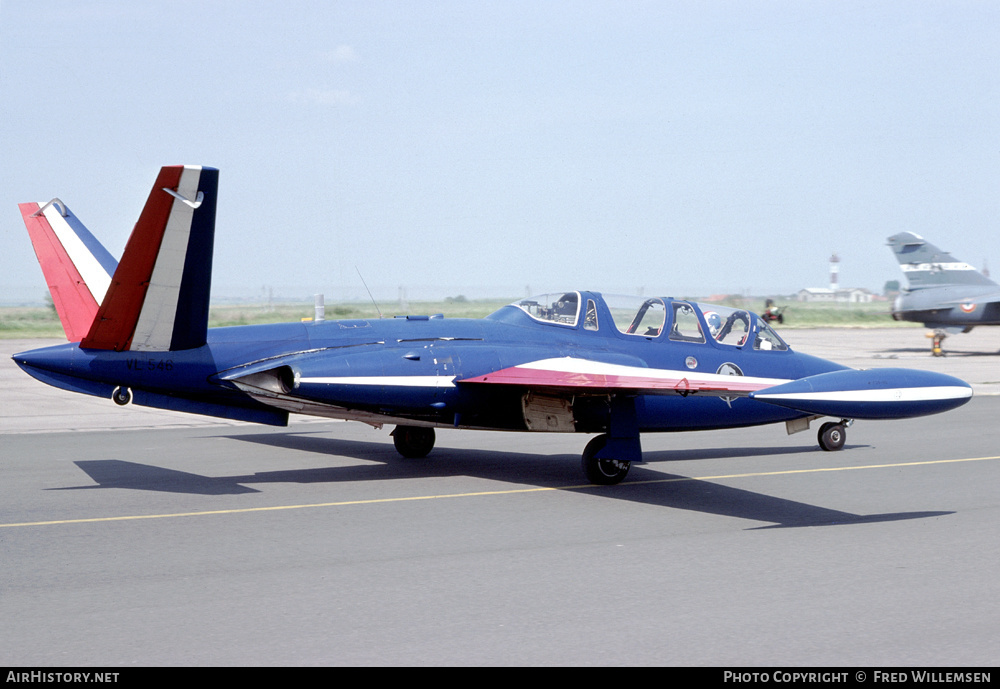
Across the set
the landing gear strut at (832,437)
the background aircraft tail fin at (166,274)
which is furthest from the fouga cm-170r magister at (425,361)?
the landing gear strut at (832,437)

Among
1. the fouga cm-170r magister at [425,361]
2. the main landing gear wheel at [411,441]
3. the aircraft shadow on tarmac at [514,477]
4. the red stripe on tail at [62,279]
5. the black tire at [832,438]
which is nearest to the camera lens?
the fouga cm-170r magister at [425,361]

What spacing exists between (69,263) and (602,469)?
7282 millimetres

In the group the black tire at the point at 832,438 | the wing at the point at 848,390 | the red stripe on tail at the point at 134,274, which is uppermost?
the red stripe on tail at the point at 134,274

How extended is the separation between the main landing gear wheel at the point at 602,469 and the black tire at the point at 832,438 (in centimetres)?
462

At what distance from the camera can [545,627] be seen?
20.2ft

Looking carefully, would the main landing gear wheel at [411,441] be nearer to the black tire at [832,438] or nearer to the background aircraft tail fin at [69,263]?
the background aircraft tail fin at [69,263]

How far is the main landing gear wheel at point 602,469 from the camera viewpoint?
38.6ft

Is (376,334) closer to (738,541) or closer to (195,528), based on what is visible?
(195,528)

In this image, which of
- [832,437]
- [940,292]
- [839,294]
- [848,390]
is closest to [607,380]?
[848,390]

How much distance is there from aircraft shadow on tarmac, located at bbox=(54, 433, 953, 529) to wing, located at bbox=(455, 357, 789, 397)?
128 cm

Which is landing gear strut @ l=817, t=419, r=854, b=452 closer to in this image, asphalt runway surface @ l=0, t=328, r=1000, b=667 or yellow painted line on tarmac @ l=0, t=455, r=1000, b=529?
asphalt runway surface @ l=0, t=328, r=1000, b=667

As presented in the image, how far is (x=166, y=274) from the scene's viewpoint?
995 centimetres

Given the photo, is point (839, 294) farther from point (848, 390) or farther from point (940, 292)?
point (848, 390)
